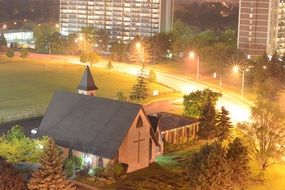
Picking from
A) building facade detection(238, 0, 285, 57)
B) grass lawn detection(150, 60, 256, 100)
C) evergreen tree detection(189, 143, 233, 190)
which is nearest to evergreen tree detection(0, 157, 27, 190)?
evergreen tree detection(189, 143, 233, 190)

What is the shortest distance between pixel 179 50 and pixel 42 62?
97.1 feet

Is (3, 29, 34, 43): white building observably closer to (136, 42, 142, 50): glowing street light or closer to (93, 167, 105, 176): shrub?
(136, 42, 142, 50): glowing street light

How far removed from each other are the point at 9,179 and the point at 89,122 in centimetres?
1152

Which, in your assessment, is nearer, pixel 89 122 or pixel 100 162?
pixel 100 162

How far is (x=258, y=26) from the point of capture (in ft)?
398

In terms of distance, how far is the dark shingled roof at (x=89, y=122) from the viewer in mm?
42344

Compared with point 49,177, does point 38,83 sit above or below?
above

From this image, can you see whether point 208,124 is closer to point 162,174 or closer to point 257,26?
point 162,174

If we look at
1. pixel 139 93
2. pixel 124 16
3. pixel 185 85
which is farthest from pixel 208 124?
pixel 124 16

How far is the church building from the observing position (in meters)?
42.3

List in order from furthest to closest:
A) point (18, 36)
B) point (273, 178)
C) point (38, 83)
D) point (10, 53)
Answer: point (18, 36) < point (10, 53) < point (38, 83) < point (273, 178)

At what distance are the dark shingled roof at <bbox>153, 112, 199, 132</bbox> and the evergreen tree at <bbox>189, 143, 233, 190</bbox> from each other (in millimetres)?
14159

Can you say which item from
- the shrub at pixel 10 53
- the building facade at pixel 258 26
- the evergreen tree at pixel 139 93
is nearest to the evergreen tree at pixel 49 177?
the evergreen tree at pixel 139 93

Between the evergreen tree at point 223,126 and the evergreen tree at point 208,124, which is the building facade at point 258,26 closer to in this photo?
the evergreen tree at point 208,124
